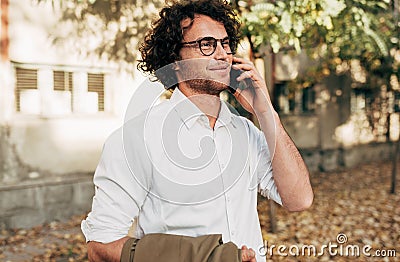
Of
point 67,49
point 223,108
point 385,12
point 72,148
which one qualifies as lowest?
point 72,148

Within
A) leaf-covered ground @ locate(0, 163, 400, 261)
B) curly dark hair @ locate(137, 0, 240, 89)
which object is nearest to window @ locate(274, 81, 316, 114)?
leaf-covered ground @ locate(0, 163, 400, 261)

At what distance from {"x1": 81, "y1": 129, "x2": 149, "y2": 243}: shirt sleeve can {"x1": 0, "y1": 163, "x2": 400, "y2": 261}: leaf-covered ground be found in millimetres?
4584

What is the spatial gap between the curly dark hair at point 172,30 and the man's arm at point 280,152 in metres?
0.27

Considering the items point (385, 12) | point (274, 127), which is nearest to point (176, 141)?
point (274, 127)

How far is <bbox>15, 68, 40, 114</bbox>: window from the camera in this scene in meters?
7.34

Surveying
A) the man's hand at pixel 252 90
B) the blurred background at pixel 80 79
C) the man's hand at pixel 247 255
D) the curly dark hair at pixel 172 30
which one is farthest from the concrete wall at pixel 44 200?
the man's hand at pixel 247 255

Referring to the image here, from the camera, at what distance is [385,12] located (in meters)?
7.67

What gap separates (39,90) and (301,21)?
429cm

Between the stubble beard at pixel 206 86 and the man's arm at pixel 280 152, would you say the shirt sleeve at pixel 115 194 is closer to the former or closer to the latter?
the stubble beard at pixel 206 86

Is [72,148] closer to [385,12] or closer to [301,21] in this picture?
Result: [301,21]

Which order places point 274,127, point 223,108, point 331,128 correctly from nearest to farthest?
point 274,127, point 223,108, point 331,128

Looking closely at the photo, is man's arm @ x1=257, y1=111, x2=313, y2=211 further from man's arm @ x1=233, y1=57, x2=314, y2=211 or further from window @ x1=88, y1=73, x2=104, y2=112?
window @ x1=88, y1=73, x2=104, y2=112

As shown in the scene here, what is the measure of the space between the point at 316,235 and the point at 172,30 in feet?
18.7

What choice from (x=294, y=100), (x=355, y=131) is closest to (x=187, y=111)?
(x=294, y=100)
